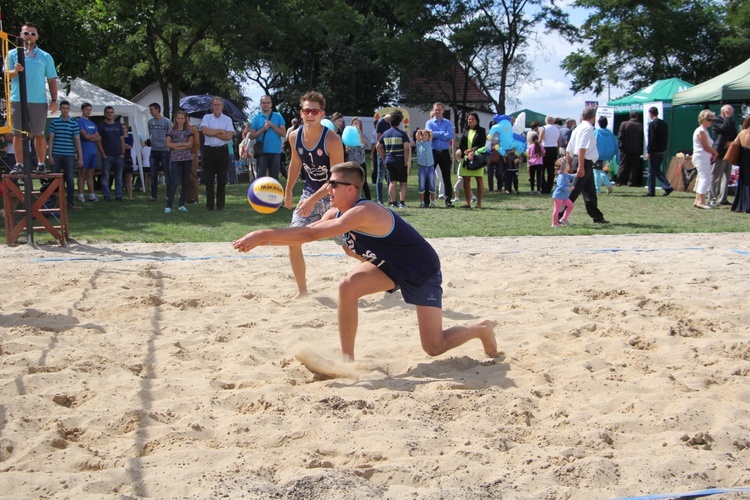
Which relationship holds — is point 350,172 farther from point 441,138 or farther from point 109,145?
point 109,145

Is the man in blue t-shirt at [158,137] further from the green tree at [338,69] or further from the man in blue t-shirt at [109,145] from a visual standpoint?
the green tree at [338,69]

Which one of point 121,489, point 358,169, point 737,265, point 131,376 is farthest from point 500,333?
point 737,265

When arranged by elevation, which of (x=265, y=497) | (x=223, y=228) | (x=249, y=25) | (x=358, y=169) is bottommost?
(x=265, y=497)

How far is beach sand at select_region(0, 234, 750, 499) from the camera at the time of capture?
133 inches

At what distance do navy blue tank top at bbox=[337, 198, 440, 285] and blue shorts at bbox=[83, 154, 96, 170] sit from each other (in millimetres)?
11525

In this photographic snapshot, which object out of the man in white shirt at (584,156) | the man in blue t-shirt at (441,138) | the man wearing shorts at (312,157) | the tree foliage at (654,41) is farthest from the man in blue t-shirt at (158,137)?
the tree foliage at (654,41)

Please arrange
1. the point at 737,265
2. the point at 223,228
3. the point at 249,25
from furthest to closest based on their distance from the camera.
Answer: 1. the point at 249,25
2. the point at 223,228
3. the point at 737,265

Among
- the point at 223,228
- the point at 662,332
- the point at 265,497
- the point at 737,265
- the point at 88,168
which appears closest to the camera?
the point at 265,497

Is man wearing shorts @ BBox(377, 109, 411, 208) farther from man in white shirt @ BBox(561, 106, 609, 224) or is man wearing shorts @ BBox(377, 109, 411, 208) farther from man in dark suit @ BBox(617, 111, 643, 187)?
man in dark suit @ BBox(617, 111, 643, 187)

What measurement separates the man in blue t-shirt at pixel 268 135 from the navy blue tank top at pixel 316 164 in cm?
663

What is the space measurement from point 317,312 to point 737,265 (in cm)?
484

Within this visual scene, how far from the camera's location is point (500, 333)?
5.81 meters

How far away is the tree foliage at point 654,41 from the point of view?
3888 centimetres

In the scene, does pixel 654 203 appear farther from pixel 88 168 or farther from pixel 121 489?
pixel 121 489
